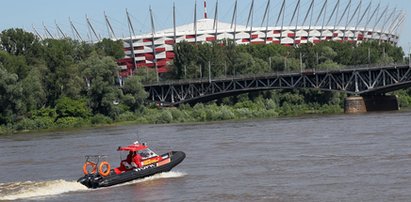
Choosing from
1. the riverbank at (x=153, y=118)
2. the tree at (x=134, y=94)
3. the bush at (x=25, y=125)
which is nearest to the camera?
the bush at (x=25, y=125)

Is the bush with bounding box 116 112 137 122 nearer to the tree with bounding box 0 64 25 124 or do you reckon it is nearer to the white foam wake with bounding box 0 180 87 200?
the tree with bounding box 0 64 25 124

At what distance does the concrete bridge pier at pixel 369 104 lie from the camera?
12500 centimetres

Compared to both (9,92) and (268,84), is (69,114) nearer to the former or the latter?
(9,92)

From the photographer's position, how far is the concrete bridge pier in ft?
410

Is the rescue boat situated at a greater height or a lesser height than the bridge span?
lesser

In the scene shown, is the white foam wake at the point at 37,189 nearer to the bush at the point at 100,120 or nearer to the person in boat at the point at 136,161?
the person in boat at the point at 136,161

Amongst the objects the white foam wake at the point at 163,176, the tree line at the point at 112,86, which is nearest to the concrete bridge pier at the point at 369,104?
the tree line at the point at 112,86

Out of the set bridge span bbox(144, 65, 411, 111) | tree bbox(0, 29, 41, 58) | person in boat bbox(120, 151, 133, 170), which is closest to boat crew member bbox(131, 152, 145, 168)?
person in boat bbox(120, 151, 133, 170)

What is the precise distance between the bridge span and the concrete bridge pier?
0.88 meters

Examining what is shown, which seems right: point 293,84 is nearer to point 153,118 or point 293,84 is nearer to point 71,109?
point 153,118

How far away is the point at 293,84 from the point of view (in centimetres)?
13412

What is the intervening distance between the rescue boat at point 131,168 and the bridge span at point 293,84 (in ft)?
248

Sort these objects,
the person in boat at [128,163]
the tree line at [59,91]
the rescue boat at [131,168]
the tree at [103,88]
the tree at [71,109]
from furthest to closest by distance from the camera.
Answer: the tree at [103,88] < the tree at [71,109] < the tree line at [59,91] < the person in boat at [128,163] < the rescue boat at [131,168]

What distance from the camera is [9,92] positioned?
118062mm
